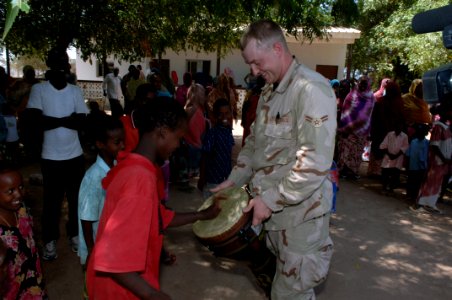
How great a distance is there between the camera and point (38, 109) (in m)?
3.35

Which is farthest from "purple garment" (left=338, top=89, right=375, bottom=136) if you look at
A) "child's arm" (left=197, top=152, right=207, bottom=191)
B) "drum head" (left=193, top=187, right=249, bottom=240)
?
"drum head" (left=193, top=187, right=249, bottom=240)

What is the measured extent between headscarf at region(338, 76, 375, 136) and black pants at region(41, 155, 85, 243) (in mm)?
5008

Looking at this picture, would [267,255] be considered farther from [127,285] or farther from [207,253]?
[207,253]

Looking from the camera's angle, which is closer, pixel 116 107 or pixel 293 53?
pixel 116 107

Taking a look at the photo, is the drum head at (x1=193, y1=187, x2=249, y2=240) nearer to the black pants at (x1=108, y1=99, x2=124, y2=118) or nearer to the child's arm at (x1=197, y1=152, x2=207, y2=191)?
the child's arm at (x1=197, y1=152, x2=207, y2=191)

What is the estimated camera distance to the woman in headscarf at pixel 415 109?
7.14 metres

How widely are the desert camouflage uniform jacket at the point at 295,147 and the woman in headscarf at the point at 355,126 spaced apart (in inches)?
202

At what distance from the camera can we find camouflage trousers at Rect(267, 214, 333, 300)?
85.7 inches

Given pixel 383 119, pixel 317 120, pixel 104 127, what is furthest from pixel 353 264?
pixel 383 119

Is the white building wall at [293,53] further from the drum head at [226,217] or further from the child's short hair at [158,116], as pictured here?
the child's short hair at [158,116]

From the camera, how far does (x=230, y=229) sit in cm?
217

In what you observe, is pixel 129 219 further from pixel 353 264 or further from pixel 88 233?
pixel 353 264

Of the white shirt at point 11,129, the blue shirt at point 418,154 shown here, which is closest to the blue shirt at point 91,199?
the white shirt at point 11,129

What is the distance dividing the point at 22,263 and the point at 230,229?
124cm
